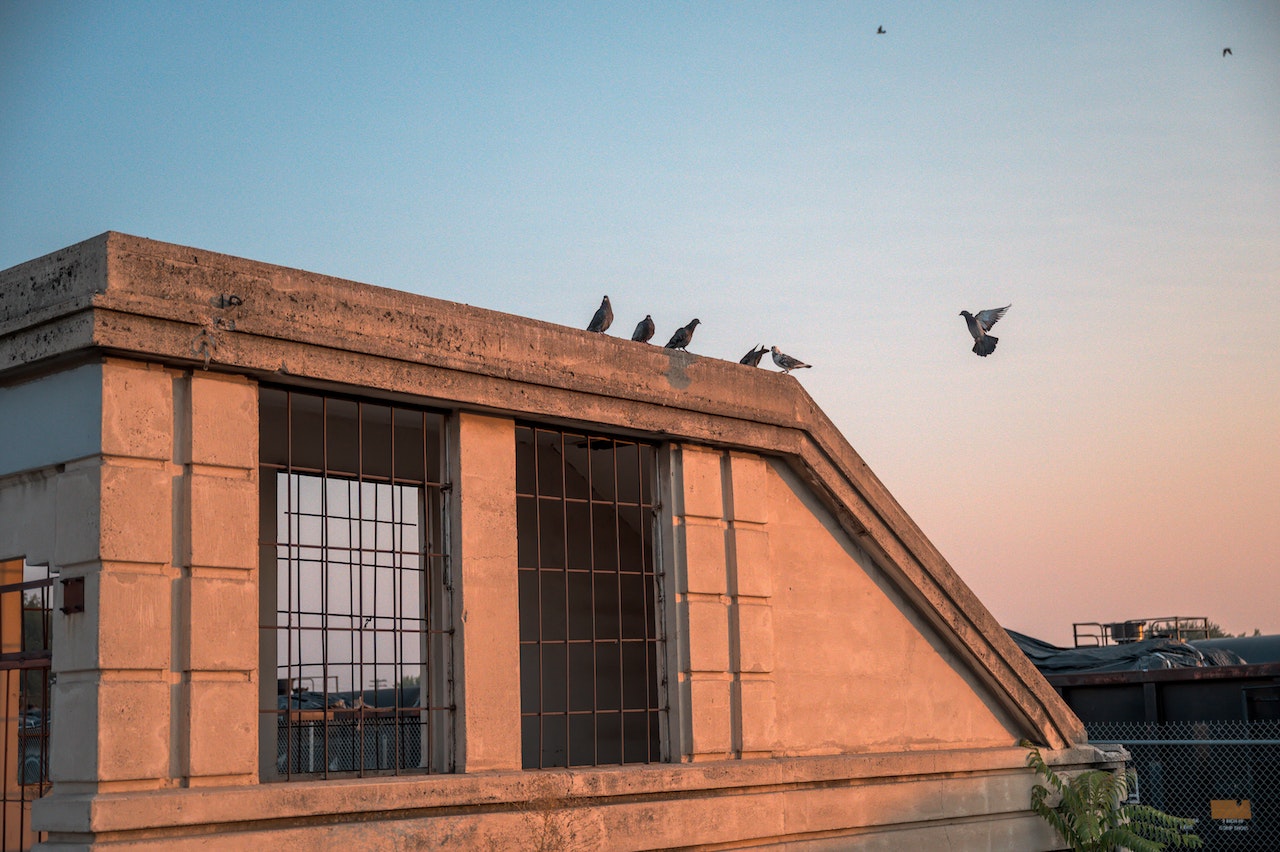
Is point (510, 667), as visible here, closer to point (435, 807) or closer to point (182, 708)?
point (435, 807)

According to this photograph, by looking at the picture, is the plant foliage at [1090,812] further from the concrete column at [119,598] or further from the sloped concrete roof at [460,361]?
the concrete column at [119,598]

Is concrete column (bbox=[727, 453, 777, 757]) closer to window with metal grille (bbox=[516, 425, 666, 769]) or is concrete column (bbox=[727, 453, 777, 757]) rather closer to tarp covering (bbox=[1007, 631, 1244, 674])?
window with metal grille (bbox=[516, 425, 666, 769])

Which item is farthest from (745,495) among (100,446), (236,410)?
(100,446)

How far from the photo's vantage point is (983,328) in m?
12.5

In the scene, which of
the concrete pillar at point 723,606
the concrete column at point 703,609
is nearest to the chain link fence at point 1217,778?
the concrete pillar at point 723,606

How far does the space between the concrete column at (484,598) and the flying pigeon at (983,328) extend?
5.35 metres

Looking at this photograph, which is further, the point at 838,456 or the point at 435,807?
the point at 838,456

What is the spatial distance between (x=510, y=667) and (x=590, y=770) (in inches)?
35.0

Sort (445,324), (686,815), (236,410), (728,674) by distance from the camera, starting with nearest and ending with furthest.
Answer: (236,410) < (445,324) < (686,815) < (728,674)

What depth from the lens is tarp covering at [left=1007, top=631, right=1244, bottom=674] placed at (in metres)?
17.1

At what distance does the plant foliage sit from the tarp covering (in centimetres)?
477

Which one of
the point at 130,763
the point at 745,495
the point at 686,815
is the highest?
the point at 745,495

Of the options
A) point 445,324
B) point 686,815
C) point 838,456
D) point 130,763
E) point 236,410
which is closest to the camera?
point 130,763

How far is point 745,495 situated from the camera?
1053 centimetres
